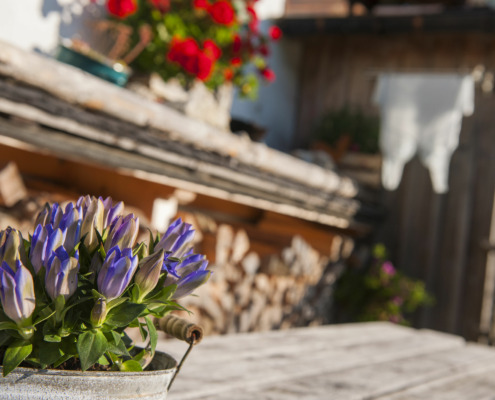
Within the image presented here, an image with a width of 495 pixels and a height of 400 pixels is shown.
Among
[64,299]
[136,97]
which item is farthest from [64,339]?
[136,97]

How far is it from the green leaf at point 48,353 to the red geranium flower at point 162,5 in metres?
3.22

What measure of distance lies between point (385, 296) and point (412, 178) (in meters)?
1.01

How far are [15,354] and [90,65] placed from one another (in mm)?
2642

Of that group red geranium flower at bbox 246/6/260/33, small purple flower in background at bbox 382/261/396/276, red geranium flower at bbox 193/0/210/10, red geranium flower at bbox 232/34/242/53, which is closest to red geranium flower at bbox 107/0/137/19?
red geranium flower at bbox 193/0/210/10

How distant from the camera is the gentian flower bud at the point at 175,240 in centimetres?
75

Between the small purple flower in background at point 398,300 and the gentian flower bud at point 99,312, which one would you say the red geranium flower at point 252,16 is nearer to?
the small purple flower in background at point 398,300

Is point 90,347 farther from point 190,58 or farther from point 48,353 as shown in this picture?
point 190,58

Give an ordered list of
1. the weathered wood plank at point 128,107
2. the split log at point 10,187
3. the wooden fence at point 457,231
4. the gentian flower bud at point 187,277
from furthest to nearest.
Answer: the wooden fence at point 457,231 < the split log at point 10,187 < the weathered wood plank at point 128,107 < the gentian flower bud at point 187,277

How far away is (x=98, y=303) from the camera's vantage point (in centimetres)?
63

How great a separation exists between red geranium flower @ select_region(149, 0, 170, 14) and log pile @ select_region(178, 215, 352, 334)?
1.14 m

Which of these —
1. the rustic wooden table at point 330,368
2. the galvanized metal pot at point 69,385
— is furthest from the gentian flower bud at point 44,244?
the rustic wooden table at point 330,368

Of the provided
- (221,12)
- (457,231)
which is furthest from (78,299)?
(457,231)

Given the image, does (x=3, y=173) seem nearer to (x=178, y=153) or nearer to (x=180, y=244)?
(x=178, y=153)

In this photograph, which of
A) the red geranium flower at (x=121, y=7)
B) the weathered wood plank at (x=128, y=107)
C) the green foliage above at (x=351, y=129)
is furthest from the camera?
the green foliage above at (x=351, y=129)
